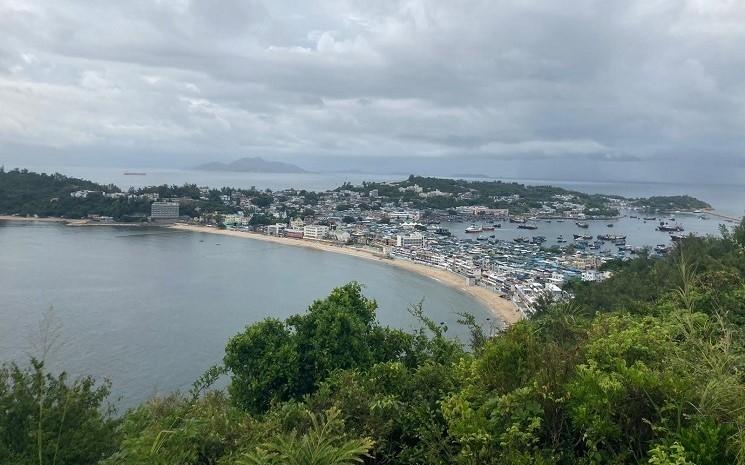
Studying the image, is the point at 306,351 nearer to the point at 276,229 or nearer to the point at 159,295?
the point at 159,295

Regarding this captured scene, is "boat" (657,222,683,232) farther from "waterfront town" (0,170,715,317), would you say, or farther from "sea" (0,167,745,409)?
"sea" (0,167,745,409)

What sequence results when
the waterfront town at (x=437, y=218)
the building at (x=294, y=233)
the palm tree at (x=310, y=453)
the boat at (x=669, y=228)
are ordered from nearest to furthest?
the palm tree at (x=310, y=453) → the waterfront town at (x=437, y=218) → the building at (x=294, y=233) → the boat at (x=669, y=228)

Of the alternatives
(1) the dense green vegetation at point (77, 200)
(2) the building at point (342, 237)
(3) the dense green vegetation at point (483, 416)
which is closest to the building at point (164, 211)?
(1) the dense green vegetation at point (77, 200)

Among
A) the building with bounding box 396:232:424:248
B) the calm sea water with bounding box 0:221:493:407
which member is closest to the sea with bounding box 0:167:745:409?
the calm sea water with bounding box 0:221:493:407

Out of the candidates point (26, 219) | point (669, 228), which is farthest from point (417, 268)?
point (26, 219)

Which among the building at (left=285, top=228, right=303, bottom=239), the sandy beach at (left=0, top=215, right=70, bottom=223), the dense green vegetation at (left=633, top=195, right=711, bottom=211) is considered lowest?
the building at (left=285, top=228, right=303, bottom=239)

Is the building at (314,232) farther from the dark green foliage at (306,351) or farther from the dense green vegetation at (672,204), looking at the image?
the dense green vegetation at (672,204)

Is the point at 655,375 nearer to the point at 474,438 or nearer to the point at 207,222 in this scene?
the point at 474,438
